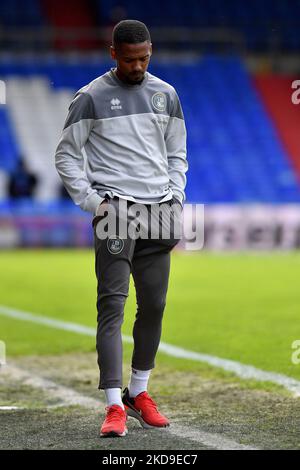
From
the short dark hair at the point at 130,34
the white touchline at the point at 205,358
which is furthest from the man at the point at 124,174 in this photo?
the white touchline at the point at 205,358

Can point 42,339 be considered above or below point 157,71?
below

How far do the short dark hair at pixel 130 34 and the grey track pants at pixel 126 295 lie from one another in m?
0.76

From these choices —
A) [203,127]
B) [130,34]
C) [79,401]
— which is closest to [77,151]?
[130,34]

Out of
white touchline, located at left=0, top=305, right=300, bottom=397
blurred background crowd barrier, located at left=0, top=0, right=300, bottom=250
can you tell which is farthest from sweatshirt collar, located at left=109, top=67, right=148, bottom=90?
blurred background crowd barrier, located at left=0, top=0, right=300, bottom=250

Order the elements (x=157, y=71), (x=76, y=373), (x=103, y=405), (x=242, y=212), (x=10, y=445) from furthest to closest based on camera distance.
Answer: (x=157, y=71)
(x=242, y=212)
(x=76, y=373)
(x=103, y=405)
(x=10, y=445)

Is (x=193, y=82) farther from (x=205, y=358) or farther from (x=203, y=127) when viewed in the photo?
(x=205, y=358)

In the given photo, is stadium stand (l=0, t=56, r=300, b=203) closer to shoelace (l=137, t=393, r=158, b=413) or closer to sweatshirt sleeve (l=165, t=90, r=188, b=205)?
sweatshirt sleeve (l=165, t=90, r=188, b=205)

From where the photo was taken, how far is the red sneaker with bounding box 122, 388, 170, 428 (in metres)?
5.20

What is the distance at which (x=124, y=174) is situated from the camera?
17.1 ft

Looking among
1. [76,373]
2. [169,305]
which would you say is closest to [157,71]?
[169,305]

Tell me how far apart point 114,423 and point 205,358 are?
306 cm

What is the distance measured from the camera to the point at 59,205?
79.5 ft

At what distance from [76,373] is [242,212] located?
53.2 feet
